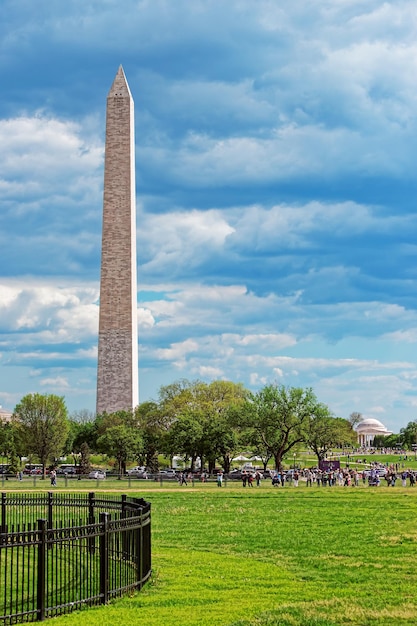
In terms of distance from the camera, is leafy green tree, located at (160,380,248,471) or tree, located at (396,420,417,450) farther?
tree, located at (396,420,417,450)

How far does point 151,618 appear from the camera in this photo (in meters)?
12.0

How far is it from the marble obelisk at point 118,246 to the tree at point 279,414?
17.8 metres

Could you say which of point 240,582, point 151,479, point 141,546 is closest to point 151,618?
point 141,546

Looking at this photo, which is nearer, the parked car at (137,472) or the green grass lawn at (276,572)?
the green grass lawn at (276,572)

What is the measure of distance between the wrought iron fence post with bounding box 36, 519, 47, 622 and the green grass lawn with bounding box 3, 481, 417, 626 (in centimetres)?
31

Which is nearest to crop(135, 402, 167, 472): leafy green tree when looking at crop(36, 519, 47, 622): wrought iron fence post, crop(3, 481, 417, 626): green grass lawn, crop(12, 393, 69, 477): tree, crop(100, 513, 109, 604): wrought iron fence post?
crop(12, 393, 69, 477): tree

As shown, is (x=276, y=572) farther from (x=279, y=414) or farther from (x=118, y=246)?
(x=118, y=246)

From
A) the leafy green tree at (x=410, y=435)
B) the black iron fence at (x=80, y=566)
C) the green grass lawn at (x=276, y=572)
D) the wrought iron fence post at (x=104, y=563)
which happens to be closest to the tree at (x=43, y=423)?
the green grass lawn at (x=276, y=572)

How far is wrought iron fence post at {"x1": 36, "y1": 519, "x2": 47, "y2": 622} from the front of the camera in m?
11.8

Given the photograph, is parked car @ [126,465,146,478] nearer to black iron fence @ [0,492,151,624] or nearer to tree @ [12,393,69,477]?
tree @ [12,393,69,477]

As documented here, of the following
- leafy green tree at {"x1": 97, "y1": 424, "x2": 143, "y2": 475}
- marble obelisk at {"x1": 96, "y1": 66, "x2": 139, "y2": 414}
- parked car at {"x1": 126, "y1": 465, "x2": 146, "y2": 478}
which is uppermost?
marble obelisk at {"x1": 96, "y1": 66, "x2": 139, "y2": 414}

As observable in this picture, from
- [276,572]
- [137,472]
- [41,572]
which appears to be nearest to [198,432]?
[137,472]

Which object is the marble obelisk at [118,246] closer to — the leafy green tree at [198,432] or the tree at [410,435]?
the leafy green tree at [198,432]

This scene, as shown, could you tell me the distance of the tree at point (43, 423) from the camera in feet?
274
